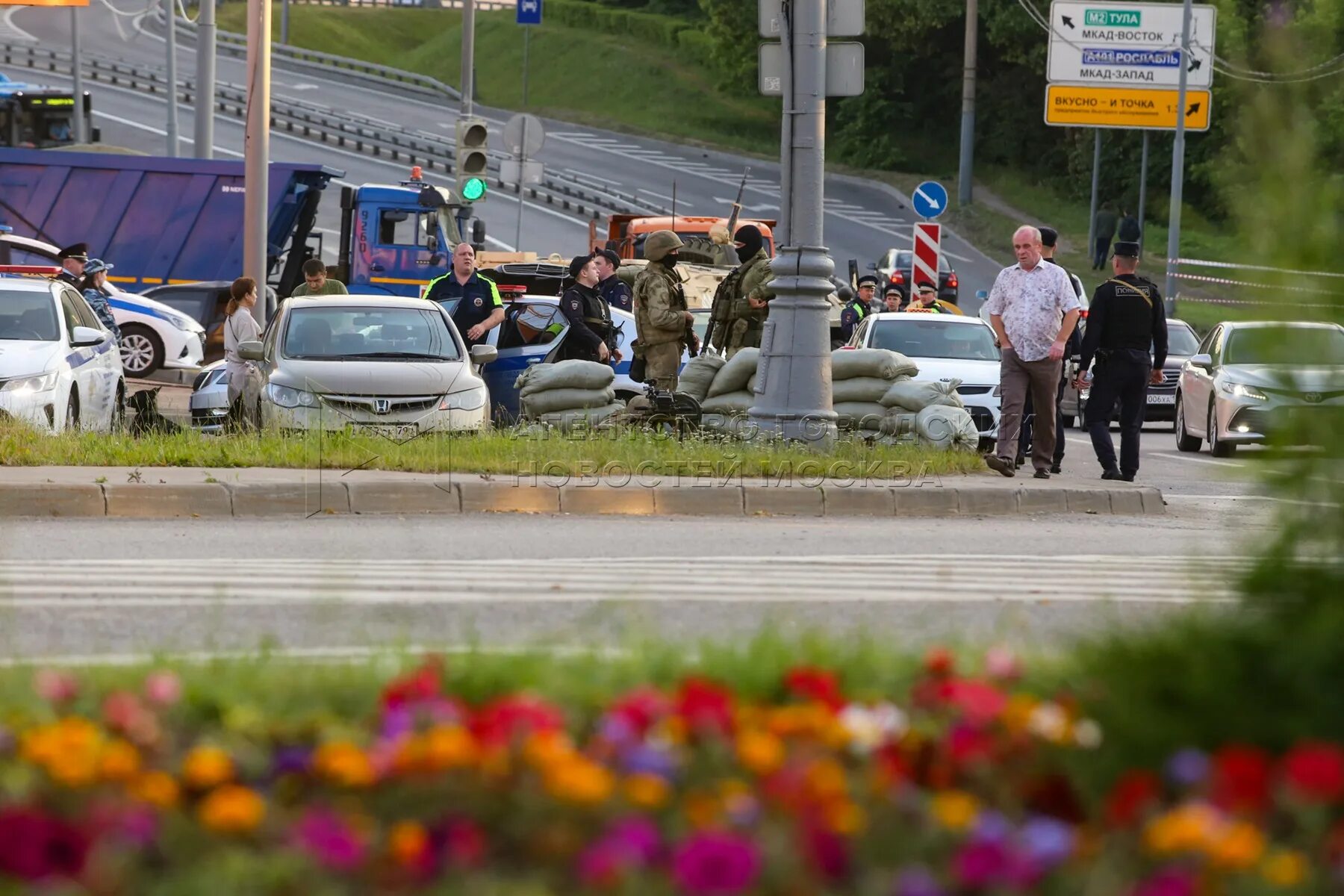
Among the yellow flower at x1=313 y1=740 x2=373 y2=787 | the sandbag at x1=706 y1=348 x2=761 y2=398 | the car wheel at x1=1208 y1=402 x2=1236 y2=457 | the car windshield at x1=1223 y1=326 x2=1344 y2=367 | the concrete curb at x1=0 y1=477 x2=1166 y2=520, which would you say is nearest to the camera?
the yellow flower at x1=313 y1=740 x2=373 y2=787

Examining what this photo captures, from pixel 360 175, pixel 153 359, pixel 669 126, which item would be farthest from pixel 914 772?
pixel 669 126

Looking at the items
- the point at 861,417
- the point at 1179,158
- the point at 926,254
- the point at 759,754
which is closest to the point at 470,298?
the point at 861,417

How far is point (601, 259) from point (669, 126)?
57.0 metres

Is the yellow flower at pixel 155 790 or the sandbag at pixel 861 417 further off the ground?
the yellow flower at pixel 155 790

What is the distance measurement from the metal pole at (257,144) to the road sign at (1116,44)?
3144 cm

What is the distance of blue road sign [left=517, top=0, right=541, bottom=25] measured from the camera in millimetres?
53062

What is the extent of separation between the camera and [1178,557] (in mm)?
10703

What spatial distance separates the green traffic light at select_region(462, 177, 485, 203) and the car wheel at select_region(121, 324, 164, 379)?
4292mm

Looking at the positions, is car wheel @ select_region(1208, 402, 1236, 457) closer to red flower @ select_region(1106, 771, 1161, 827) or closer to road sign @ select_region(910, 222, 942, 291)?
road sign @ select_region(910, 222, 942, 291)

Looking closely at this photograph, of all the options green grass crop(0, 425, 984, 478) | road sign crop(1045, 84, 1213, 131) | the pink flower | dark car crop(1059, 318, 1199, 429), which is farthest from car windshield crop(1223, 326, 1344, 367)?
road sign crop(1045, 84, 1213, 131)

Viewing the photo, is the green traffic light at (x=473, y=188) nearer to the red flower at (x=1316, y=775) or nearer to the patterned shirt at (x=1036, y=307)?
the patterned shirt at (x=1036, y=307)

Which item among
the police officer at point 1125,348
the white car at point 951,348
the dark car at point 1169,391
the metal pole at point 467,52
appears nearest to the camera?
the police officer at point 1125,348

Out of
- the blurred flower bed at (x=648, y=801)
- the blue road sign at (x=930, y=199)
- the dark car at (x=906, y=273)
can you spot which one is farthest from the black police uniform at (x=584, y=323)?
the dark car at (x=906, y=273)

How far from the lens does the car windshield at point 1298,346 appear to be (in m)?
4.46
